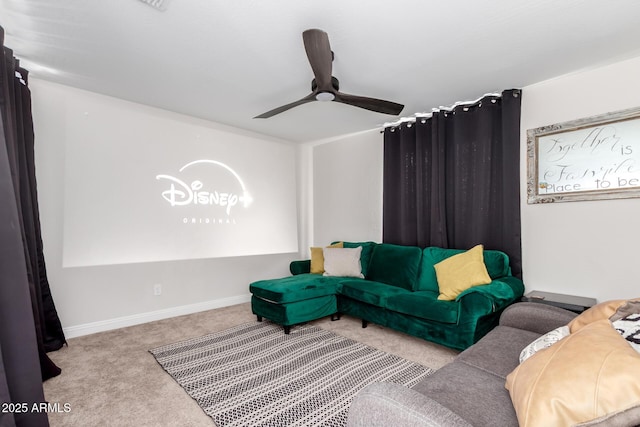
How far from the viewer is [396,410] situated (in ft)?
3.10

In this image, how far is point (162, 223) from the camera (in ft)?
12.1

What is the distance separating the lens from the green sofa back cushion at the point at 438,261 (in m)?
2.93

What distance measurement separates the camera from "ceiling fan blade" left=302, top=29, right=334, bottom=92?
1.90m

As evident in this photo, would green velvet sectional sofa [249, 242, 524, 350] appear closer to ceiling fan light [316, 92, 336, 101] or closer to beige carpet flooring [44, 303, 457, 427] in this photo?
beige carpet flooring [44, 303, 457, 427]

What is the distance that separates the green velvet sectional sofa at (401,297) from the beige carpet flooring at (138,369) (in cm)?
18

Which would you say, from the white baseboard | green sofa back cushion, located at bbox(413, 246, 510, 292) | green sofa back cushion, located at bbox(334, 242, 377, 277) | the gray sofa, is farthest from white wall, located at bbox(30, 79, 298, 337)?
the gray sofa

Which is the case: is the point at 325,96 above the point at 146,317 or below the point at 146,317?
above

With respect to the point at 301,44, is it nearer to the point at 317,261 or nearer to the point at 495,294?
the point at 495,294

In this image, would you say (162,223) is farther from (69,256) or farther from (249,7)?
(249,7)

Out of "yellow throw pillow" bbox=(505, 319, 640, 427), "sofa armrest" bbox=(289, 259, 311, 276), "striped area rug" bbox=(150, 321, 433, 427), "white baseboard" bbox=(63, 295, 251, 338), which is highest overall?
"yellow throw pillow" bbox=(505, 319, 640, 427)

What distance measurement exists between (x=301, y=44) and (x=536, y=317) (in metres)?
2.42

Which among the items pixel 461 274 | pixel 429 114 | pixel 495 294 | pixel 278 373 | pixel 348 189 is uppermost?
pixel 429 114

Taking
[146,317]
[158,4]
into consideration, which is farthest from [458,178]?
Answer: [146,317]

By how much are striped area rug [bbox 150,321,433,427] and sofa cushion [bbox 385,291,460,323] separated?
0.41 meters
